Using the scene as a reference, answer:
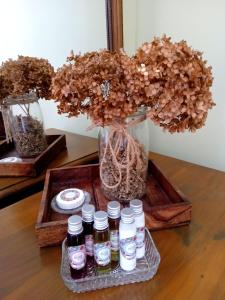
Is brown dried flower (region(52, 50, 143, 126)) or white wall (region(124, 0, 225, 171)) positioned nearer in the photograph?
brown dried flower (region(52, 50, 143, 126))

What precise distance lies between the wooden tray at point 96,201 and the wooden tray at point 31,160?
0.10 metres

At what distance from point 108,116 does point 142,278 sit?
1.04 feet

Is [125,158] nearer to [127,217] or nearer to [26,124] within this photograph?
[127,217]

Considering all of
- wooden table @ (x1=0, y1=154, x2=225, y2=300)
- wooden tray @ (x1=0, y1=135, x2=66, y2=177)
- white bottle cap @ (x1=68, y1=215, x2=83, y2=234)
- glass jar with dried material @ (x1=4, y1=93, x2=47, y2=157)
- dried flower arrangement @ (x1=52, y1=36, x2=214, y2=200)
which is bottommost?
wooden table @ (x1=0, y1=154, x2=225, y2=300)

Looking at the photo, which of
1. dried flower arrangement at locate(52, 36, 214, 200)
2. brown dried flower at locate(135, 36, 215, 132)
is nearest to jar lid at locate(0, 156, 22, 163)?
dried flower arrangement at locate(52, 36, 214, 200)

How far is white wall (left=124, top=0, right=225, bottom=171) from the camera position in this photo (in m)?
0.80

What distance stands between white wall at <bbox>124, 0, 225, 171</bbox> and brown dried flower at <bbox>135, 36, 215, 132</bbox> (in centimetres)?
39

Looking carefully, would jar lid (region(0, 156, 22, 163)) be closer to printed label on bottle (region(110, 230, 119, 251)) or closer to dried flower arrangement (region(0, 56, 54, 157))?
dried flower arrangement (region(0, 56, 54, 157))

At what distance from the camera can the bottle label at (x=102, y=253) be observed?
0.48 metres

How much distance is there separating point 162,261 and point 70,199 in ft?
0.91

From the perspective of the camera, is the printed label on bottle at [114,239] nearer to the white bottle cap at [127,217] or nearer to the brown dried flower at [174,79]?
the white bottle cap at [127,217]

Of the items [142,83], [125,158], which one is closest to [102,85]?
[142,83]

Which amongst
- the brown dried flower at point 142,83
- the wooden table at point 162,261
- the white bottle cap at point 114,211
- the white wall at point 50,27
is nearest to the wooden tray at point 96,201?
the wooden table at point 162,261

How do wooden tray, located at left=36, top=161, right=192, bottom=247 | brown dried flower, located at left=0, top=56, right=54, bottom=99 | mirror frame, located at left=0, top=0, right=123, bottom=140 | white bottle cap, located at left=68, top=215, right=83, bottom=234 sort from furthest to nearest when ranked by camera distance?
mirror frame, located at left=0, top=0, right=123, bottom=140 → brown dried flower, located at left=0, top=56, right=54, bottom=99 → wooden tray, located at left=36, top=161, right=192, bottom=247 → white bottle cap, located at left=68, top=215, right=83, bottom=234
